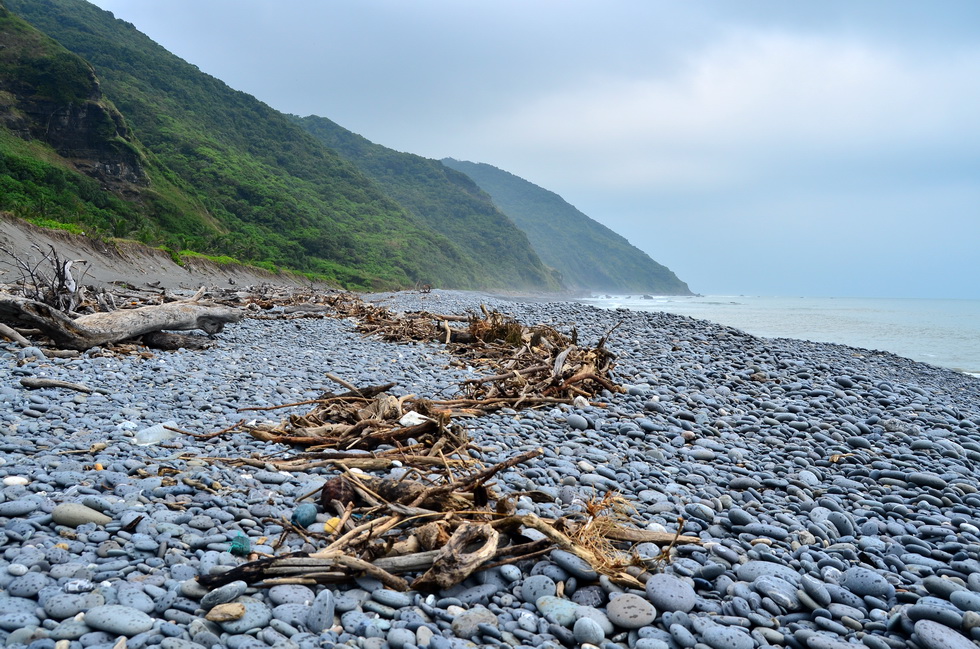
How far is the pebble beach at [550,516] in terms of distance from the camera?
1.86 metres

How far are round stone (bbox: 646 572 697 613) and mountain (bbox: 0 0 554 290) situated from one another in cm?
2513

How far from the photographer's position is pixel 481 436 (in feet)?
13.8

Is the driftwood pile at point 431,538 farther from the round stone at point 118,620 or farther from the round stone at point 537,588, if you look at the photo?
the round stone at point 118,620

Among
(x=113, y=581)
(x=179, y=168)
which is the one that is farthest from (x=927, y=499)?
(x=179, y=168)

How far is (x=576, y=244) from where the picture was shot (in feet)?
562

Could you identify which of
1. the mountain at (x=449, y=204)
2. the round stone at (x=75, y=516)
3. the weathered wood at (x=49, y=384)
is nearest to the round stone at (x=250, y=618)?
the round stone at (x=75, y=516)

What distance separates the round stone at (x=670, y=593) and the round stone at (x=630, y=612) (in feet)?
0.16

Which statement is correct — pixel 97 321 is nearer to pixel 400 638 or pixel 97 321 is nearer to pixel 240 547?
pixel 240 547

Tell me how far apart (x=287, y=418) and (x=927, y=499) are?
4286 mm

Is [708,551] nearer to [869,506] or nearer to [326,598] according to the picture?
[869,506]

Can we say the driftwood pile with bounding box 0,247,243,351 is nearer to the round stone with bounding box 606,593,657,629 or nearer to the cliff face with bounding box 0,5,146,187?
the round stone with bounding box 606,593,657,629

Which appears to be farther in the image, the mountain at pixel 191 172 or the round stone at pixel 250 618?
the mountain at pixel 191 172

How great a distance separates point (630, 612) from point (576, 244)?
173200mm

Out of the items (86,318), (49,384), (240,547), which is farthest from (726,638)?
(86,318)
